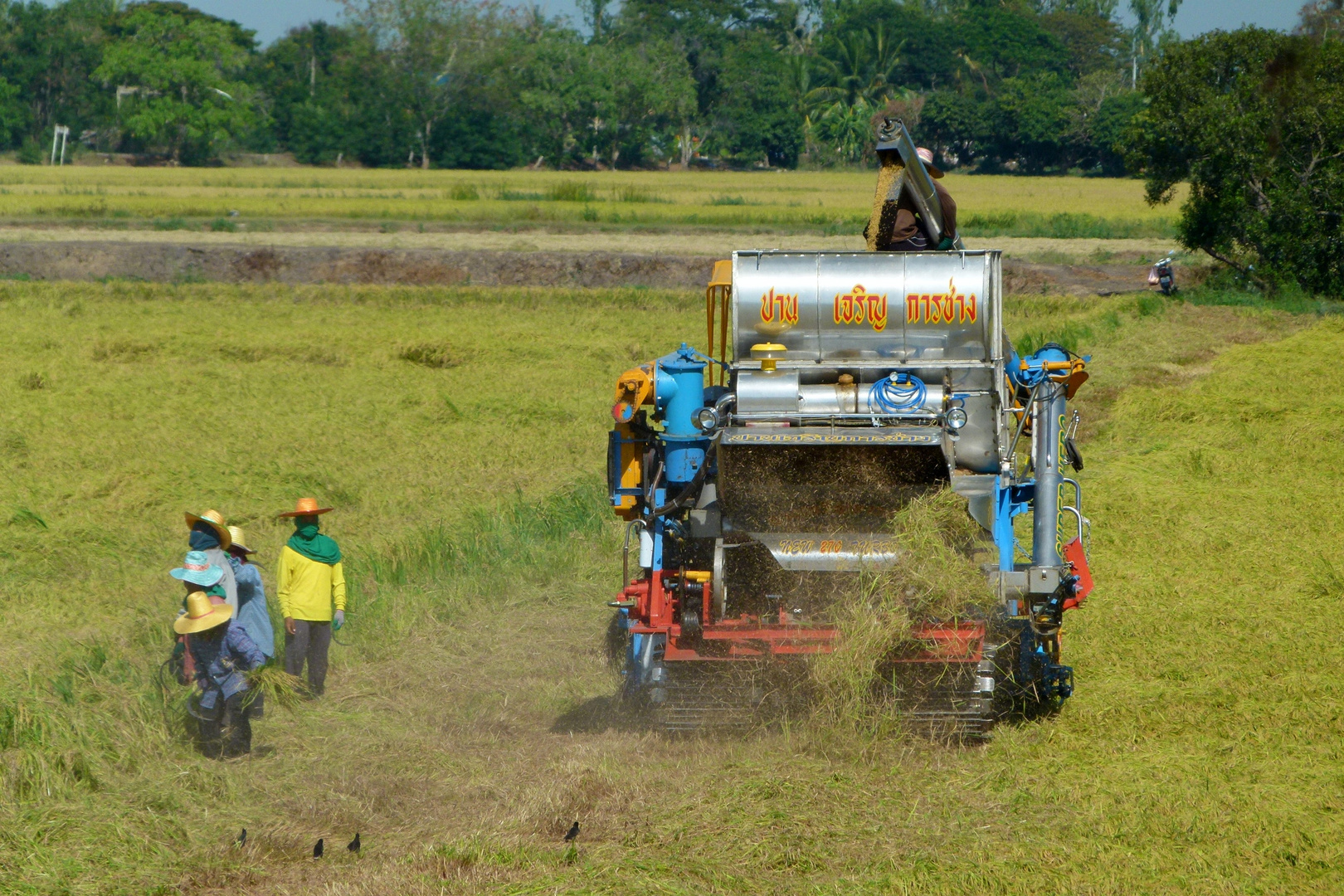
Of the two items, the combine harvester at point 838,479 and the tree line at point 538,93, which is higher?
the tree line at point 538,93

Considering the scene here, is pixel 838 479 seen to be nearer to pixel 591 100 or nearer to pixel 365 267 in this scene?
pixel 365 267

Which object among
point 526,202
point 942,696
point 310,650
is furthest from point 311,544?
point 526,202

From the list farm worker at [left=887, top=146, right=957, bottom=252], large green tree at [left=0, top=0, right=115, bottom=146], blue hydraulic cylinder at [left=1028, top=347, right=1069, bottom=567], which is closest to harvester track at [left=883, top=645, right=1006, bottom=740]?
blue hydraulic cylinder at [left=1028, top=347, right=1069, bottom=567]

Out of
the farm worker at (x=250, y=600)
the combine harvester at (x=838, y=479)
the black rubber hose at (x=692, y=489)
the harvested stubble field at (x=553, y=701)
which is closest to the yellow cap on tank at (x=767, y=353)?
the combine harvester at (x=838, y=479)

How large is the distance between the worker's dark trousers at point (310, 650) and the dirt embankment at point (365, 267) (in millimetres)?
25253

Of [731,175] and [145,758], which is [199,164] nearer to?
[731,175]

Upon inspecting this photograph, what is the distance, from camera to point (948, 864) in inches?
246

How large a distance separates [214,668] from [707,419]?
3043 mm

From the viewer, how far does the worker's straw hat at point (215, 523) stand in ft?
25.6

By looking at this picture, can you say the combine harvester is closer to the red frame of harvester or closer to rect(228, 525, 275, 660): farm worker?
the red frame of harvester

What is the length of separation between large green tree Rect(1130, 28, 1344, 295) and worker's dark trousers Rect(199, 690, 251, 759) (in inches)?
1030

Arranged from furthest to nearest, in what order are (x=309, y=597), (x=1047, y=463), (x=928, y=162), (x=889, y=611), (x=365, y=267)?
(x=365, y=267), (x=928, y=162), (x=309, y=597), (x=1047, y=463), (x=889, y=611)

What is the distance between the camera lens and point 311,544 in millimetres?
8992

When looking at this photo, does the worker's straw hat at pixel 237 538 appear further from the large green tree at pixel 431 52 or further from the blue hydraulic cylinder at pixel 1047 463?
the large green tree at pixel 431 52
